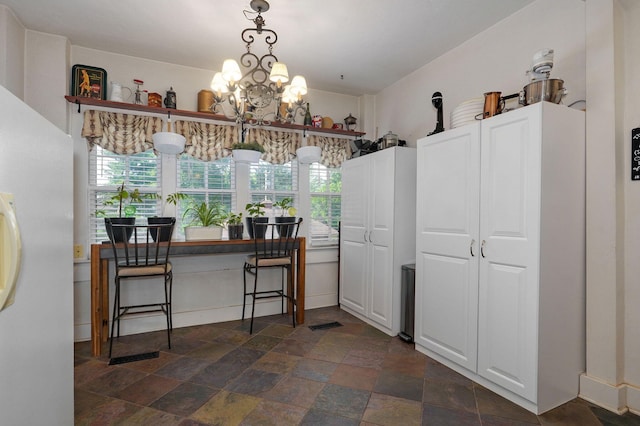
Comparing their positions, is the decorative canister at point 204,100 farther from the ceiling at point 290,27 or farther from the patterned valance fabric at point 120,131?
the patterned valance fabric at point 120,131

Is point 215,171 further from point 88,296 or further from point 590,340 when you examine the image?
point 590,340

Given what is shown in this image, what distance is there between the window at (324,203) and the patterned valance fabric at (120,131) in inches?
69.8

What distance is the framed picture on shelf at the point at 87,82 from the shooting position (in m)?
2.94

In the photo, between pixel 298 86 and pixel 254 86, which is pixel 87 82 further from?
pixel 298 86

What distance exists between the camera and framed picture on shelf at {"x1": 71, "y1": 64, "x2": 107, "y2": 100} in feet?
9.64

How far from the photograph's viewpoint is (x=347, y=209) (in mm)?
3742

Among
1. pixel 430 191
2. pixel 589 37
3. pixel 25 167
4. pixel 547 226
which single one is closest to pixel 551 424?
pixel 547 226

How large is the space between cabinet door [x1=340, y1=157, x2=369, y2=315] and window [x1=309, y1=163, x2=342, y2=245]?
0.86 feet

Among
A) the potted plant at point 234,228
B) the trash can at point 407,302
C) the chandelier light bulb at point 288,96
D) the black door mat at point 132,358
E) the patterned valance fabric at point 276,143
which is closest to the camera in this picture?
the chandelier light bulb at point 288,96

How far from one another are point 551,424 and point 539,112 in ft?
5.68

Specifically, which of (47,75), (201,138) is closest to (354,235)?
(201,138)

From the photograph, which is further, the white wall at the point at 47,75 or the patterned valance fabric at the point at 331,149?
the patterned valance fabric at the point at 331,149

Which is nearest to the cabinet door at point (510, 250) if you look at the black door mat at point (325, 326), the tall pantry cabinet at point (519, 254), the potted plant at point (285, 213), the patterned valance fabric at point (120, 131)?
the tall pantry cabinet at point (519, 254)

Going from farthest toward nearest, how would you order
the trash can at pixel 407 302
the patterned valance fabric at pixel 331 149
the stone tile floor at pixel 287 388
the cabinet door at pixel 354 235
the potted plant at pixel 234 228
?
1. the patterned valance fabric at pixel 331 149
2. the cabinet door at pixel 354 235
3. the potted plant at pixel 234 228
4. the trash can at pixel 407 302
5. the stone tile floor at pixel 287 388
